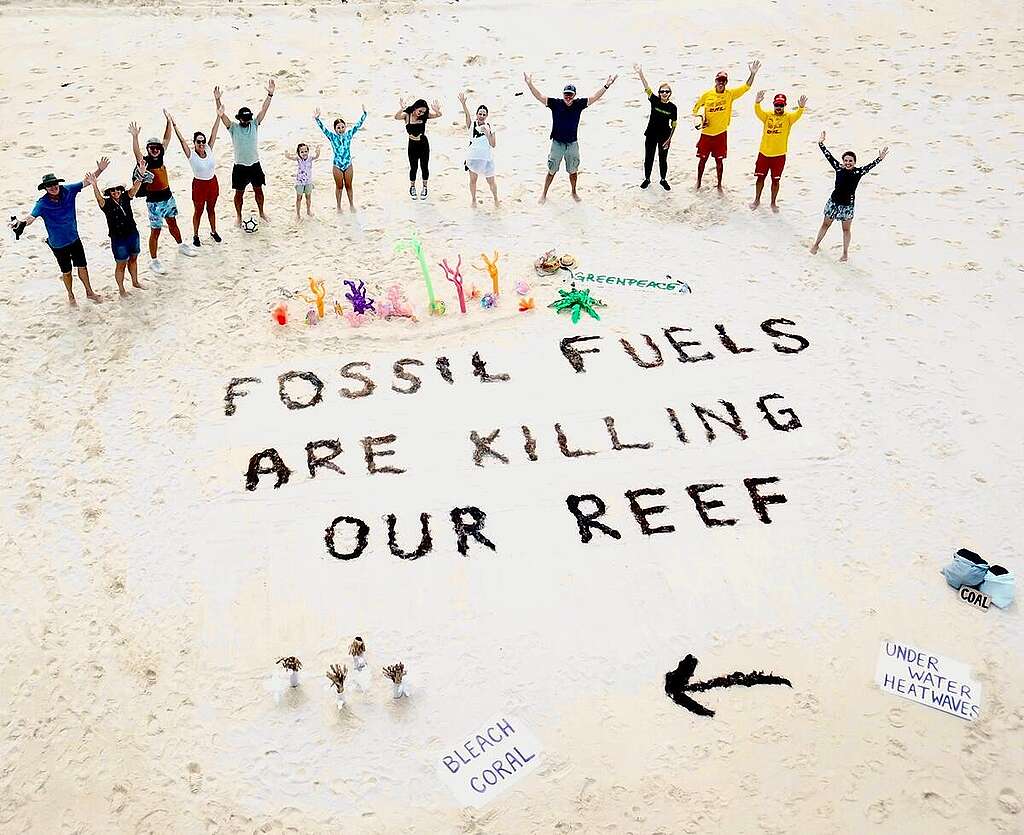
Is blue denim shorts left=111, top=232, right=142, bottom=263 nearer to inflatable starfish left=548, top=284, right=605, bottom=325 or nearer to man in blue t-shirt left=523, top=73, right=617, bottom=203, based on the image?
inflatable starfish left=548, top=284, right=605, bottom=325

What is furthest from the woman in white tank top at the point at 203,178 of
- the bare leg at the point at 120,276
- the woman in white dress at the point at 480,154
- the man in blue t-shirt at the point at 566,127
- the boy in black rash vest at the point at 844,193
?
the boy in black rash vest at the point at 844,193

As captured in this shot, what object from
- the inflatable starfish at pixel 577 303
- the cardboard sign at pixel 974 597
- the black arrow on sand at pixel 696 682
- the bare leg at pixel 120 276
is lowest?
the black arrow on sand at pixel 696 682

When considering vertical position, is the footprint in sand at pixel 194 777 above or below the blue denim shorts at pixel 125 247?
below

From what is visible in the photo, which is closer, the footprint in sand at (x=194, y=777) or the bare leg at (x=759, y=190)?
the footprint in sand at (x=194, y=777)

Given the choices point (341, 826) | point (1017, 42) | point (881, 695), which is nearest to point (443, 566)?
point (341, 826)

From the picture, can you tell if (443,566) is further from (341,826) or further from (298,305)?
(298,305)

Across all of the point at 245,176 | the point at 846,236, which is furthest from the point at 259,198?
the point at 846,236

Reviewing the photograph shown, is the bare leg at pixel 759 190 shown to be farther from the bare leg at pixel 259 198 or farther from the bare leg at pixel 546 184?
the bare leg at pixel 259 198
